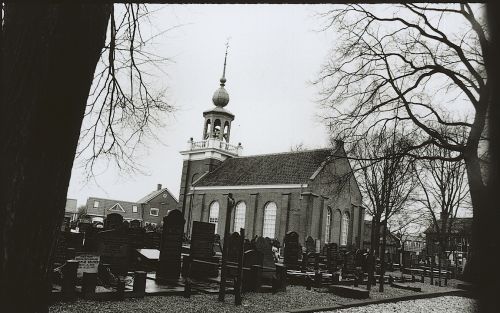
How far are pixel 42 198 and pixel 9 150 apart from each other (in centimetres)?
31

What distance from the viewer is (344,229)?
37.7 m

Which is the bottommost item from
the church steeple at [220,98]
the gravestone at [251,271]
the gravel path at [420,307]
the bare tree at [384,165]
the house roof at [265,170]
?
the gravel path at [420,307]

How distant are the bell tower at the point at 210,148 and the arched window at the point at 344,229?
1368 cm

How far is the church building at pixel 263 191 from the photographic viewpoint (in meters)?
34.0

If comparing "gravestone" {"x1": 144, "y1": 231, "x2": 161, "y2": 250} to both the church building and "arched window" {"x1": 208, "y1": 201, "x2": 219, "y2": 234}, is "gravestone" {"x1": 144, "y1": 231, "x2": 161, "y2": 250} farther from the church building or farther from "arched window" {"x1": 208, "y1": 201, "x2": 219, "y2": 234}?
"arched window" {"x1": 208, "y1": 201, "x2": 219, "y2": 234}

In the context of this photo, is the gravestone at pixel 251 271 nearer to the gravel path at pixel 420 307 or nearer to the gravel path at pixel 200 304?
the gravel path at pixel 200 304

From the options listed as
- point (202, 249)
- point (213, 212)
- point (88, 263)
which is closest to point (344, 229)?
point (213, 212)

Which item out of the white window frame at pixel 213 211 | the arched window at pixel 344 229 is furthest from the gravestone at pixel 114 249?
the white window frame at pixel 213 211

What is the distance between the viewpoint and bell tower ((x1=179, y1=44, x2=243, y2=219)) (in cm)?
4344

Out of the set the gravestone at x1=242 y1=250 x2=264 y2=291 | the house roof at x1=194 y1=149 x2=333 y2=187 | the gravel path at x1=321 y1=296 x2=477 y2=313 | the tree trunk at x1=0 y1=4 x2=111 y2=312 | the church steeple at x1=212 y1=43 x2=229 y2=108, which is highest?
the church steeple at x1=212 y1=43 x2=229 y2=108

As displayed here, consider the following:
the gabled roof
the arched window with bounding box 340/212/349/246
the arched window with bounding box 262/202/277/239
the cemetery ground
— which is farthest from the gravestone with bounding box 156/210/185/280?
the gabled roof

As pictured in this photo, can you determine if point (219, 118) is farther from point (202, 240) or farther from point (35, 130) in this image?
point (35, 130)

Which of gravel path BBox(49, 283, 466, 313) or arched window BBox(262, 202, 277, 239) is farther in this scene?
arched window BBox(262, 202, 277, 239)

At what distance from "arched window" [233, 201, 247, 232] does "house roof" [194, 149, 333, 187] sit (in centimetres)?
205
